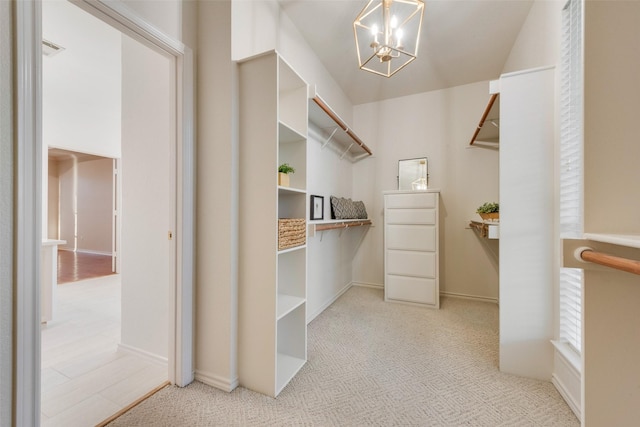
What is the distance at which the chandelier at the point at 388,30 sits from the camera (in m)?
1.60

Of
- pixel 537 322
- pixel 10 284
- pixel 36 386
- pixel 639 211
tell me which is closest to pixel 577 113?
pixel 639 211

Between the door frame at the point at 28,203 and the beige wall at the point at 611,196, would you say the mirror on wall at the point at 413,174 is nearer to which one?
the beige wall at the point at 611,196

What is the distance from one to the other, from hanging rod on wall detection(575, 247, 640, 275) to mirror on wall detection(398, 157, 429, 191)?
2803 millimetres

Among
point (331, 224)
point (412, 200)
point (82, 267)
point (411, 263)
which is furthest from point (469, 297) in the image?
point (82, 267)

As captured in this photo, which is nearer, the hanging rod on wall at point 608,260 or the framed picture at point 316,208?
the hanging rod on wall at point 608,260

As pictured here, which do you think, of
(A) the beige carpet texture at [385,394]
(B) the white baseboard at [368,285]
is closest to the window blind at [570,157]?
(A) the beige carpet texture at [385,394]

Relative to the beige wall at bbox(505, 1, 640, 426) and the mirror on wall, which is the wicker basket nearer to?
the beige wall at bbox(505, 1, 640, 426)

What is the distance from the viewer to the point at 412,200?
302 centimetres

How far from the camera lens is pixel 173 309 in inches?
61.4

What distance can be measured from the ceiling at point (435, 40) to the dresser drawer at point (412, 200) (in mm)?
1438

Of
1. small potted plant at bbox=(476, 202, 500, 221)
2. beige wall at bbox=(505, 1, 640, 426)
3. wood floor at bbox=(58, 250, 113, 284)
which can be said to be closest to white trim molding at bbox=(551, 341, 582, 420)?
beige wall at bbox=(505, 1, 640, 426)

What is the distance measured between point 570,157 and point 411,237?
168 cm

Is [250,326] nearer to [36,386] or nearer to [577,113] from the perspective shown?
[36,386]

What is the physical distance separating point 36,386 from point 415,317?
2.71 metres
